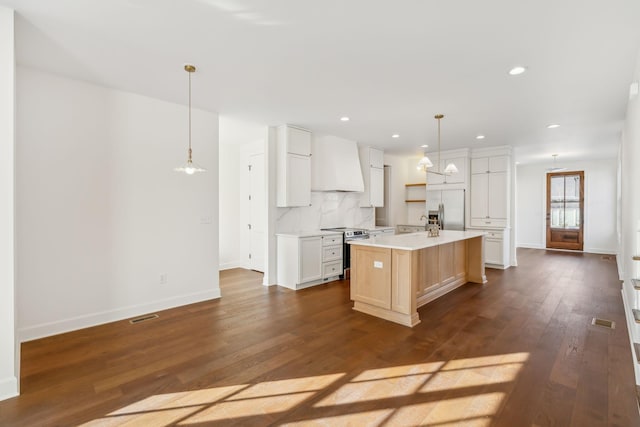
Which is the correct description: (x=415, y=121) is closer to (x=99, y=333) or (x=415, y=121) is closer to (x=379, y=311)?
(x=379, y=311)

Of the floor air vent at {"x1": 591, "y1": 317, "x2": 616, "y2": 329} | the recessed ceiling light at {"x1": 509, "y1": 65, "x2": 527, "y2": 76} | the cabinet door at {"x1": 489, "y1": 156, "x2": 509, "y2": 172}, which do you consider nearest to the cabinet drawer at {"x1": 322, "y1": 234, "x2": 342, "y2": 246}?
the recessed ceiling light at {"x1": 509, "y1": 65, "x2": 527, "y2": 76}

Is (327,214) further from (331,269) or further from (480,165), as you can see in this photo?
(480,165)

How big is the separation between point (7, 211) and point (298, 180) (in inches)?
145

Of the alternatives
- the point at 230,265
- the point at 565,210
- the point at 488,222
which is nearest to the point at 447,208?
the point at 488,222

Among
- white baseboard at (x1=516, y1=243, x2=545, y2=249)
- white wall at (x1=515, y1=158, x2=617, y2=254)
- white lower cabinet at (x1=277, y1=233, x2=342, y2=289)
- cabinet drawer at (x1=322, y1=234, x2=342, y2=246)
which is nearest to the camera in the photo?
white lower cabinet at (x1=277, y1=233, x2=342, y2=289)

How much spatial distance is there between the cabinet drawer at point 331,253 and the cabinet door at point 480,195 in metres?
3.49

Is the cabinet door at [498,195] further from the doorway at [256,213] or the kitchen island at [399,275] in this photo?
the doorway at [256,213]

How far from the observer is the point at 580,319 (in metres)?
3.61

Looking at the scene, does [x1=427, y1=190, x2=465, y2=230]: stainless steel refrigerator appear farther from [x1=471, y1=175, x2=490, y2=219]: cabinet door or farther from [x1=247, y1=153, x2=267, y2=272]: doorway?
[x1=247, y1=153, x2=267, y2=272]: doorway

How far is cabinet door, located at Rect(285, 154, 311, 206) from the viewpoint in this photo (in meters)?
5.18

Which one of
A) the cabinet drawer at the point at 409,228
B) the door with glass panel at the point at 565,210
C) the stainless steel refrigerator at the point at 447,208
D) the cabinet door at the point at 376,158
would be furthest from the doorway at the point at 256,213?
the door with glass panel at the point at 565,210

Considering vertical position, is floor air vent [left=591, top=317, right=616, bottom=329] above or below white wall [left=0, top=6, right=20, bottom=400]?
Result: below

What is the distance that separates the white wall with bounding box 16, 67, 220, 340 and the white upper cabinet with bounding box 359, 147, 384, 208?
3.50 meters

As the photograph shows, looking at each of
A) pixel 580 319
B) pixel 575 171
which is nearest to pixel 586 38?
pixel 580 319
